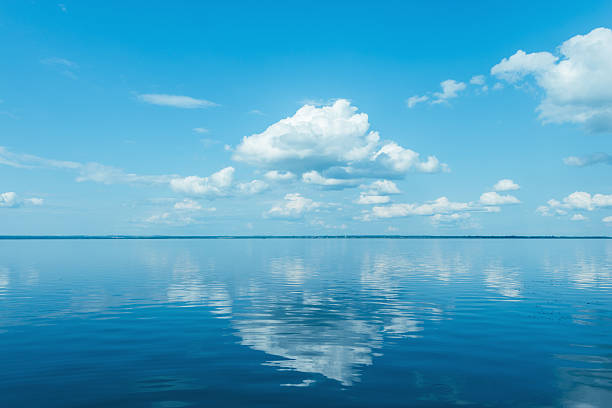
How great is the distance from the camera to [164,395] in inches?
693

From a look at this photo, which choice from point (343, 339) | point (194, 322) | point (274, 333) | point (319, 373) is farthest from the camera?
point (194, 322)

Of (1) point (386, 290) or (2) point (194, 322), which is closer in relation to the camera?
(2) point (194, 322)

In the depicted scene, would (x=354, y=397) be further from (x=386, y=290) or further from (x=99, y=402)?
(x=386, y=290)

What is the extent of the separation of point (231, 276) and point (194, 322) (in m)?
34.1

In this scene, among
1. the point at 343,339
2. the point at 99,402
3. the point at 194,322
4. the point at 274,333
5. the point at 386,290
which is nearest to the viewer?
the point at 99,402

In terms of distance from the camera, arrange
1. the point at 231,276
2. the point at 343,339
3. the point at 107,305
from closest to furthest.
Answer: the point at 343,339 → the point at 107,305 → the point at 231,276

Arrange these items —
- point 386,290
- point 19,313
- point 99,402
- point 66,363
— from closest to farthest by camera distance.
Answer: point 99,402 → point 66,363 → point 19,313 → point 386,290

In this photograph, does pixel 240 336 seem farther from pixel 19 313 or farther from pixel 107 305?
pixel 19 313

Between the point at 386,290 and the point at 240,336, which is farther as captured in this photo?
the point at 386,290

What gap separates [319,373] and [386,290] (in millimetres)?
30863

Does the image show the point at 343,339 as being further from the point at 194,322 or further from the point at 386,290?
the point at 386,290

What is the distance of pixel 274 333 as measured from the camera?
28391 mm

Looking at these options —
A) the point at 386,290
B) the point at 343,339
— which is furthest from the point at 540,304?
the point at 343,339

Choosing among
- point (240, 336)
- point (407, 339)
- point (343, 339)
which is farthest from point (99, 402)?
point (407, 339)
